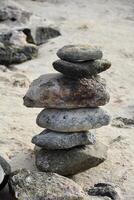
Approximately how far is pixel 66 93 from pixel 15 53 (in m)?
4.12

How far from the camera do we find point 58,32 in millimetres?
11398

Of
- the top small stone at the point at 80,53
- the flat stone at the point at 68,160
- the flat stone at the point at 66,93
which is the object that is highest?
the top small stone at the point at 80,53

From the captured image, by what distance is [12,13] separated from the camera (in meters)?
11.6

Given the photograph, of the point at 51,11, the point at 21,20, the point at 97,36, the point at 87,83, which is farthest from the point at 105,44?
the point at 87,83

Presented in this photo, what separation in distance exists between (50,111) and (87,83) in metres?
0.51

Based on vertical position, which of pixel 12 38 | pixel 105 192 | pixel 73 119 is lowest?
pixel 12 38

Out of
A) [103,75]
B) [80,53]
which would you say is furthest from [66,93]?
[103,75]

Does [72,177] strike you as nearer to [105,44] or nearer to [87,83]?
[87,83]

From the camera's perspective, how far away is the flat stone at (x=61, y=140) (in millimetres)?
6066

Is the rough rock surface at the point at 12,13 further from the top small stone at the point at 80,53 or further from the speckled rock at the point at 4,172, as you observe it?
the speckled rock at the point at 4,172

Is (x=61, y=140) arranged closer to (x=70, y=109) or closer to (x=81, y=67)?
(x=70, y=109)

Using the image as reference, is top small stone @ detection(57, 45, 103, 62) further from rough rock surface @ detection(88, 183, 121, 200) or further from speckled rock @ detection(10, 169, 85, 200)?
rough rock surface @ detection(88, 183, 121, 200)

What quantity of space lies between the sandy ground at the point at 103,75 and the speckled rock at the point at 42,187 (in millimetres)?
662

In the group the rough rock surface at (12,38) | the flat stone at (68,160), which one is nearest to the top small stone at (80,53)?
the flat stone at (68,160)
